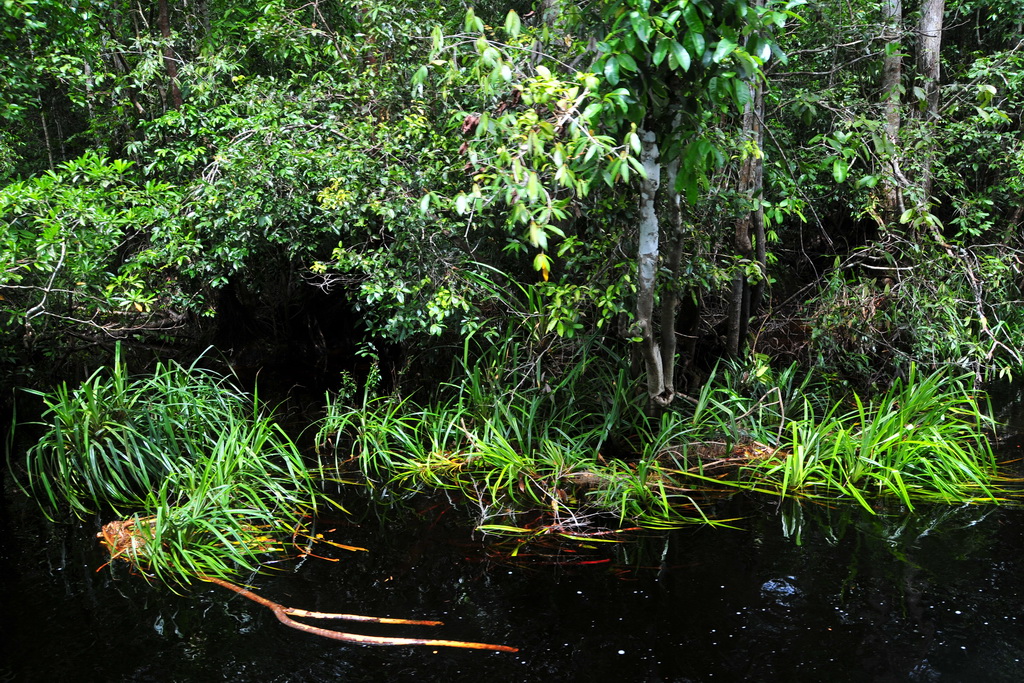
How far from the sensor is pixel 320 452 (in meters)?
5.55

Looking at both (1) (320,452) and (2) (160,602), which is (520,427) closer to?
(1) (320,452)

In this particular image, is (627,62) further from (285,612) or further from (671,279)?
(285,612)

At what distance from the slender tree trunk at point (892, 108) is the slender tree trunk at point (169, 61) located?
552 centimetres

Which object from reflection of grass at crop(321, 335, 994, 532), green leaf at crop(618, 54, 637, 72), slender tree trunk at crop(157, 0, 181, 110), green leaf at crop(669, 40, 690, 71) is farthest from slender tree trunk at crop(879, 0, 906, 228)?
slender tree trunk at crop(157, 0, 181, 110)

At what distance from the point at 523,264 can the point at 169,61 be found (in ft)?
12.8

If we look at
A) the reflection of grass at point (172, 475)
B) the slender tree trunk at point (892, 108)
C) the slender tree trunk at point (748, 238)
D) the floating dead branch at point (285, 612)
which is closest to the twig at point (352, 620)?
the floating dead branch at point (285, 612)

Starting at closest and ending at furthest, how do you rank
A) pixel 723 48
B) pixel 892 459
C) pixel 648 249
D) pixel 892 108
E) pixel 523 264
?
1. pixel 723 48
2. pixel 648 249
3. pixel 892 459
4. pixel 892 108
5. pixel 523 264

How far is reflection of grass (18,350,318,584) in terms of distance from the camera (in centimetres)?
392

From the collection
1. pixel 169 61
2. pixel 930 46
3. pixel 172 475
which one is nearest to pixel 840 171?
pixel 930 46

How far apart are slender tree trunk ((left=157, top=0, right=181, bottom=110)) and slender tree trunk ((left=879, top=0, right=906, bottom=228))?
5517 millimetres

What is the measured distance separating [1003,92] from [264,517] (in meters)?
6.97

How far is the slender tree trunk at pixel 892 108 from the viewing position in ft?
16.5

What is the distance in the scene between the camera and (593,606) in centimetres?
335

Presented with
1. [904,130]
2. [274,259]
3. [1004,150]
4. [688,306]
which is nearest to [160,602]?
[274,259]
